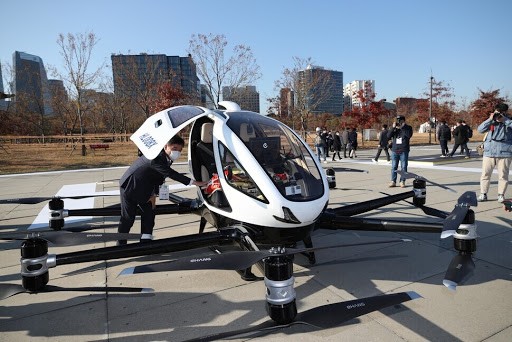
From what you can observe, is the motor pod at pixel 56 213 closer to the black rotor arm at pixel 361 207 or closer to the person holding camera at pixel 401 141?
the black rotor arm at pixel 361 207

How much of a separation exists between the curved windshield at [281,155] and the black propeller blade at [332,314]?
1.35 m

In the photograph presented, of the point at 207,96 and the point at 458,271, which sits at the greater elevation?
the point at 207,96

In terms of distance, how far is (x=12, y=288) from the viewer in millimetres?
2490

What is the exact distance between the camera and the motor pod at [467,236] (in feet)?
10.4

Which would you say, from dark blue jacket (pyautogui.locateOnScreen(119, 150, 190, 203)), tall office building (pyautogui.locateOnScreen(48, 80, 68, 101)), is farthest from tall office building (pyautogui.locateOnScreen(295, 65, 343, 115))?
tall office building (pyautogui.locateOnScreen(48, 80, 68, 101))

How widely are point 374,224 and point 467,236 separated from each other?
36.3 inches

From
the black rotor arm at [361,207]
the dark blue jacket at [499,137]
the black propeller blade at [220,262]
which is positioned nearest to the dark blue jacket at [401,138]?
the dark blue jacket at [499,137]

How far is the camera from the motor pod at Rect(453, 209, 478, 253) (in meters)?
3.18

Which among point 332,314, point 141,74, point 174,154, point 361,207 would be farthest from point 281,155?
point 141,74

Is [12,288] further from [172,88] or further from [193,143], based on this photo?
[172,88]

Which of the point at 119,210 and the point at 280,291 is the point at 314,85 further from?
the point at 280,291

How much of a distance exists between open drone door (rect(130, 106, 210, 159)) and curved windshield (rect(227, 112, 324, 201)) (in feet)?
1.81

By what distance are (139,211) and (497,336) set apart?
4355 mm

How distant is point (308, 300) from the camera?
3420 millimetres
